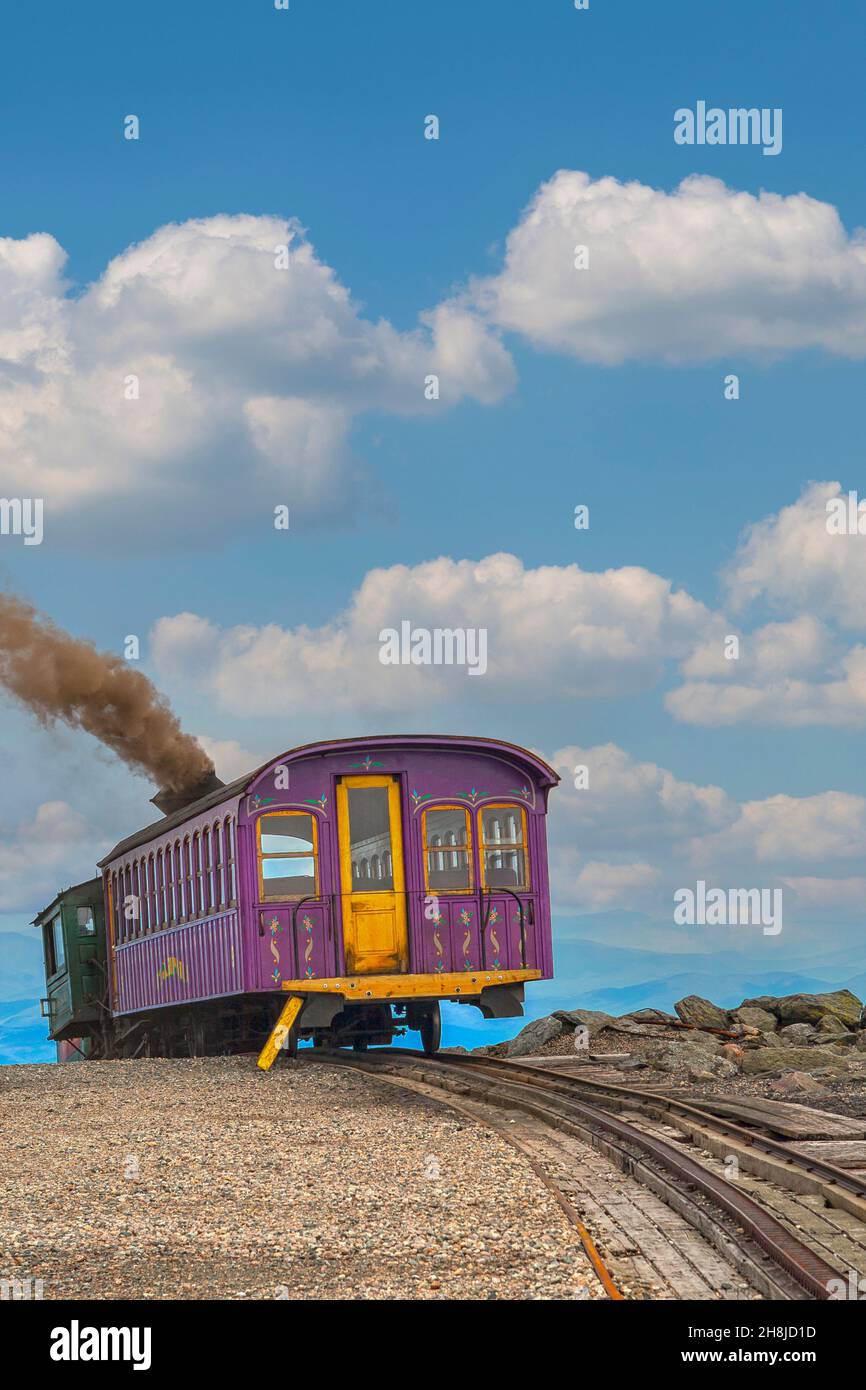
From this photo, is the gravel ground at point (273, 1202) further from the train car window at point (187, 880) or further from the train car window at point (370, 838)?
the train car window at point (187, 880)

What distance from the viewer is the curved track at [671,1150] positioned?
7.48m

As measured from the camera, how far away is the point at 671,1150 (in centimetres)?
1099

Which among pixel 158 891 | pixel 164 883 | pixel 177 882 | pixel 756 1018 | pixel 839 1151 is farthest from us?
pixel 756 1018

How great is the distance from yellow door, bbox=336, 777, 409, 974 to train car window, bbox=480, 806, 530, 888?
44.5 inches

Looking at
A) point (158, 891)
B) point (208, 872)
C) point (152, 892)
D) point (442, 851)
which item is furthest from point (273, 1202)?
point (152, 892)

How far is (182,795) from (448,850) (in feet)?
30.4

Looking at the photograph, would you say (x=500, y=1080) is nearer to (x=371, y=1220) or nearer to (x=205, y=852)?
(x=205, y=852)

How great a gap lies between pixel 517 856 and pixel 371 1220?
10010mm

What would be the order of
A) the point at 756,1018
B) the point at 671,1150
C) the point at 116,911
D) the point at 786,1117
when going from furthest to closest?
the point at 116,911 < the point at 756,1018 < the point at 786,1117 < the point at 671,1150

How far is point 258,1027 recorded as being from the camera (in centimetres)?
2031

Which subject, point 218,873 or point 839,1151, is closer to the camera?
point 839,1151

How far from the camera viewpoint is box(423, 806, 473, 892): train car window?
723 inches

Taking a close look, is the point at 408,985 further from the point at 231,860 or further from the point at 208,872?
the point at 208,872
